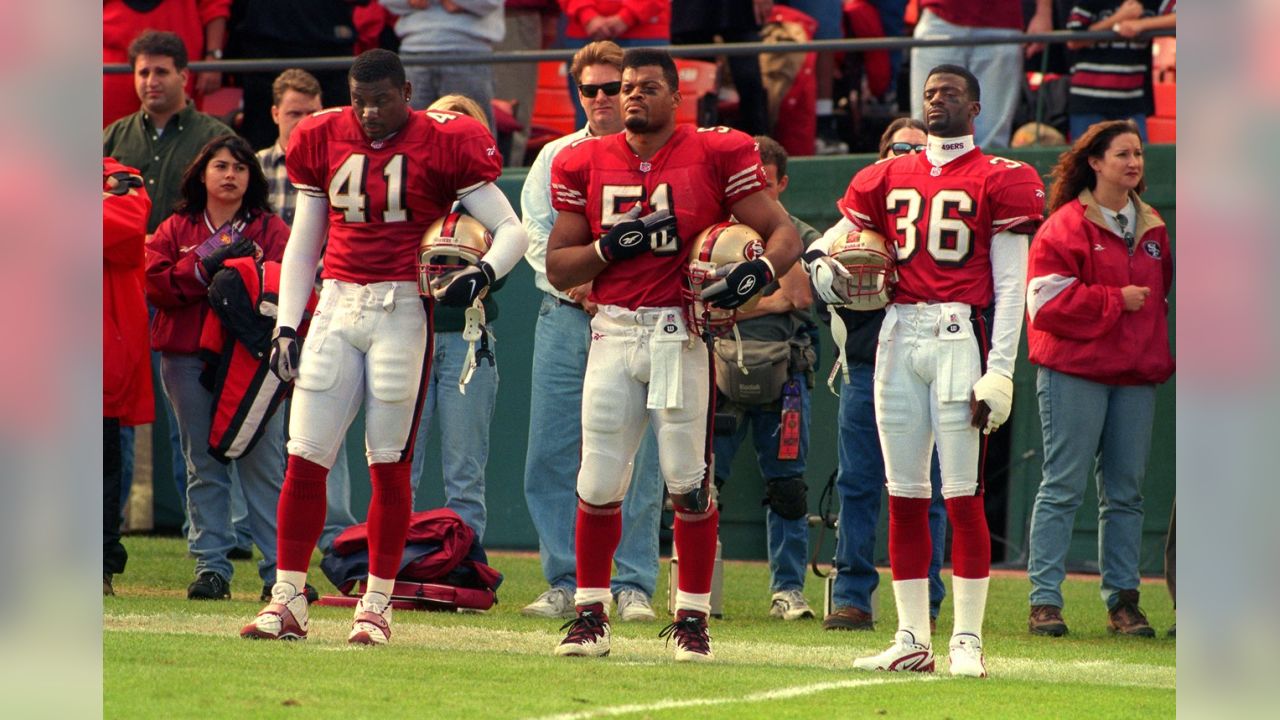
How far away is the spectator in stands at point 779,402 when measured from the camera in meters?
8.00

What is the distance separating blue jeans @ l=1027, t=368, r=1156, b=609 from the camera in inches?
309

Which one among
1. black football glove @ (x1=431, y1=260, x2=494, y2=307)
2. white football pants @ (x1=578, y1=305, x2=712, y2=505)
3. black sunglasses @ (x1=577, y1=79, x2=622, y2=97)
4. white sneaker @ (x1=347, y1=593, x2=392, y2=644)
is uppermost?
black sunglasses @ (x1=577, y1=79, x2=622, y2=97)

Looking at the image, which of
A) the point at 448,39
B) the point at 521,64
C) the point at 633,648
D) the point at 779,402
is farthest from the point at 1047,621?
the point at 521,64

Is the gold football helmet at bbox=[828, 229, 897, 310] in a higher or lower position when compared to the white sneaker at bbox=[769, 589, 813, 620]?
higher

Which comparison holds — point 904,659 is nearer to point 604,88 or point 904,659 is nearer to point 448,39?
point 604,88

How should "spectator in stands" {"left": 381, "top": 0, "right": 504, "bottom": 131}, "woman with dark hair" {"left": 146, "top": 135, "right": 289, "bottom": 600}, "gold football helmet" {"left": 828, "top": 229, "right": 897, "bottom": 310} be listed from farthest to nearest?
1. "spectator in stands" {"left": 381, "top": 0, "right": 504, "bottom": 131}
2. "woman with dark hair" {"left": 146, "top": 135, "right": 289, "bottom": 600}
3. "gold football helmet" {"left": 828, "top": 229, "right": 897, "bottom": 310}

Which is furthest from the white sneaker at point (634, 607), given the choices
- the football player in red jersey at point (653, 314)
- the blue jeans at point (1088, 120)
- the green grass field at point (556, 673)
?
the blue jeans at point (1088, 120)

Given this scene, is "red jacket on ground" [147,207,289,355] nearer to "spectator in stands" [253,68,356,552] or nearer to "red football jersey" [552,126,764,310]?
"spectator in stands" [253,68,356,552]

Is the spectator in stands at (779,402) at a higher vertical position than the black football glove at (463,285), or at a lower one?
lower

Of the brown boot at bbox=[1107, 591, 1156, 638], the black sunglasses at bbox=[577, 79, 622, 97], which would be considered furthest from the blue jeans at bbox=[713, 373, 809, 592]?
the black sunglasses at bbox=[577, 79, 622, 97]

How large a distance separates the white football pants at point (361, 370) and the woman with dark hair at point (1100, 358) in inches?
A: 117

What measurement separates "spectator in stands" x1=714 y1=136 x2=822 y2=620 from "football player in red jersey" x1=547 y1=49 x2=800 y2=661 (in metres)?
1.60

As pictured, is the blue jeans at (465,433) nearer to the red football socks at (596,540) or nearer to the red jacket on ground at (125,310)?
the red jacket on ground at (125,310)
